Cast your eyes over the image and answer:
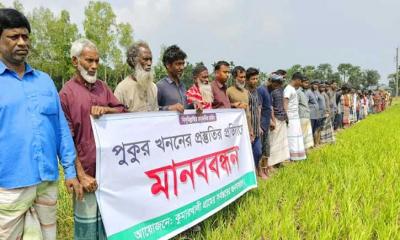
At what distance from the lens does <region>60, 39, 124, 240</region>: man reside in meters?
2.12

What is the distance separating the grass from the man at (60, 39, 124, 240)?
0.87 meters

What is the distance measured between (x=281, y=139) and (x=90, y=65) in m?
4.05

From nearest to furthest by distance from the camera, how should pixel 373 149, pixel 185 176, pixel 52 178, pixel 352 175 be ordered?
pixel 52 178, pixel 185 176, pixel 352 175, pixel 373 149

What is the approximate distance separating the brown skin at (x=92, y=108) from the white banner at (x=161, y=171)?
4 cm

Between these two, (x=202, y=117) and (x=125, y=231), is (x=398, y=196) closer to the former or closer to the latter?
(x=202, y=117)

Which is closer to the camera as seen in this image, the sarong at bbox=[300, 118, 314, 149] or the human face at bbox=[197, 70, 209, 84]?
the human face at bbox=[197, 70, 209, 84]

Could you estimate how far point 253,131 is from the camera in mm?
4566

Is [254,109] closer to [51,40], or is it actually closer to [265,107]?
[265,107]

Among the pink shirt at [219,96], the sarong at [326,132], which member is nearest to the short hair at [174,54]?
the pink shirt at [219,96]

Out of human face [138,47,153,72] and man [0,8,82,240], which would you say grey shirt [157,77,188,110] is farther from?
man [0,8,82,240]

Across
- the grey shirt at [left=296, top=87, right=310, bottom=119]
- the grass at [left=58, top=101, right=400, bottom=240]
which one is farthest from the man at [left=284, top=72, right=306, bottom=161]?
the grass at [left=58, top=101, right=400, bottom=240]

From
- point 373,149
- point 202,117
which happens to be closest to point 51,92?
point 202,117

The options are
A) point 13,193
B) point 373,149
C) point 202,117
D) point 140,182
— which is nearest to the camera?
point 13,193

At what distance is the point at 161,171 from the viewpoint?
249 centimetres
